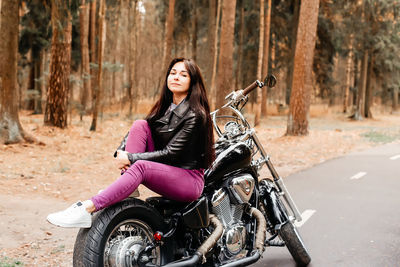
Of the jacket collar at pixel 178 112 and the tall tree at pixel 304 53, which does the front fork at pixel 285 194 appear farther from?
the tall tree at pixel 304 53

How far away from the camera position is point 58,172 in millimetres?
9945

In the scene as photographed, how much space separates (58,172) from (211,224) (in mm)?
6856

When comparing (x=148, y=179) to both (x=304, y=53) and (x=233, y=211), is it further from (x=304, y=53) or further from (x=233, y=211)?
(x=304, y=53)

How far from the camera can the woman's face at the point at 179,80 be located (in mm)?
3850

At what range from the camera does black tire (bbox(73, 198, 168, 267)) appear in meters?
3.08

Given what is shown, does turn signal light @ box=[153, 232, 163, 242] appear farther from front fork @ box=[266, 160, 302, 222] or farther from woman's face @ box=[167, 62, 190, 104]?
front fork @ box=[266, 160, 302, 222]

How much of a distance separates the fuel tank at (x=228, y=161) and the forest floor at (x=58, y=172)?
5.99ft

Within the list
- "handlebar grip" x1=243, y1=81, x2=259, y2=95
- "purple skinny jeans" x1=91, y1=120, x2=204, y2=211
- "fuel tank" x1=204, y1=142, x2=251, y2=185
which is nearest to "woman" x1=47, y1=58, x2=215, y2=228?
"purple skinny jeans" x1=91, y1=120, x2=204, y2=211

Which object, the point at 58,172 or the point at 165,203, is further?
the point at 58,172

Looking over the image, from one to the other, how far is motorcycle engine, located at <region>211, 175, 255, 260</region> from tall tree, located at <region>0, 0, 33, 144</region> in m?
9.89

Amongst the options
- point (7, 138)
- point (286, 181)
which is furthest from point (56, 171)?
point (286, 181)

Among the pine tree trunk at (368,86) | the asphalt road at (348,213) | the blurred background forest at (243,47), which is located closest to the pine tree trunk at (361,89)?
the blurred background forest at (243,47)

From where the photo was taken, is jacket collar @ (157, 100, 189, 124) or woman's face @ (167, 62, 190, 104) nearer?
jacket collar @ (157, 100, 189, 124)

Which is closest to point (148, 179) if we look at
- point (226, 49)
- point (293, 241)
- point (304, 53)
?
point (293, 241)
